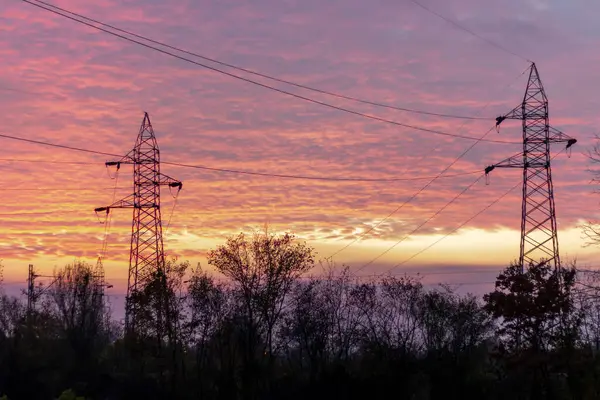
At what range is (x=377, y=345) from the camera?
80812 millimetres

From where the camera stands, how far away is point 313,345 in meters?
84.9

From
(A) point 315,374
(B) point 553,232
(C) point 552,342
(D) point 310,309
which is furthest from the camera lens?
(D) point 310,309

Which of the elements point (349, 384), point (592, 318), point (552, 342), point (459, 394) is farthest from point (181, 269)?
point (592, 318)

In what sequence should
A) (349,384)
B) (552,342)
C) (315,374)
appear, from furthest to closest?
(315,374), (349,384), (552,342)

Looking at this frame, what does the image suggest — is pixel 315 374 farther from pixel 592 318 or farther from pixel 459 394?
pixel 592 318

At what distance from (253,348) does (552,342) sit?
28819 millimetres

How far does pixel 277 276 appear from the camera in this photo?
254ft

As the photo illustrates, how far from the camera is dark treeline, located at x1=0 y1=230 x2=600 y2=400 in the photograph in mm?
59969

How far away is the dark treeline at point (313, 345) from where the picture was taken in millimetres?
59969

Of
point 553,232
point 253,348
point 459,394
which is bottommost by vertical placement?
point 459,394

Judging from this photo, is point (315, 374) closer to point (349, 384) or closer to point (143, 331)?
point (349, 384)

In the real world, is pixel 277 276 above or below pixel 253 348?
above

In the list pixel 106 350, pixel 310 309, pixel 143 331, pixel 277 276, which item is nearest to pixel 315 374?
pixel 277 276

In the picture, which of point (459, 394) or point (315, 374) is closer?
point (459, 394)
